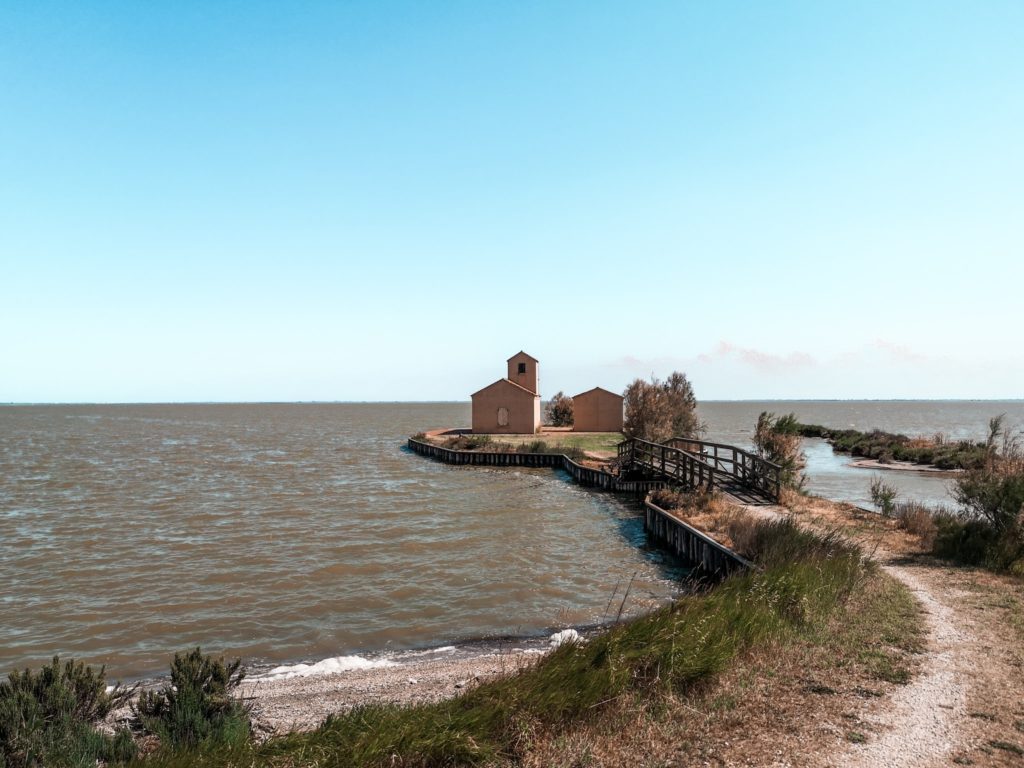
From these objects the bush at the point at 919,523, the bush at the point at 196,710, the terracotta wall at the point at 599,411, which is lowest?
the bush at the point at 196,710

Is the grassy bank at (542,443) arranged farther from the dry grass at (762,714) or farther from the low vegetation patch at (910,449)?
the dry grass at (762,714)

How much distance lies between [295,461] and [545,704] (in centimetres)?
4044

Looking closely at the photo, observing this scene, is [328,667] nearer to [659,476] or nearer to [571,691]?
[571,691]

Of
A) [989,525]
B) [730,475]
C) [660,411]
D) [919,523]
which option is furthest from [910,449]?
[989,525]

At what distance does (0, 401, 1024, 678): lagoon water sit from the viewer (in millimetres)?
11883

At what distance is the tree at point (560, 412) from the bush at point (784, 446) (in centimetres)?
3644

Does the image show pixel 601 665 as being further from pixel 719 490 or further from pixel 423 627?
→ pixel 719 490

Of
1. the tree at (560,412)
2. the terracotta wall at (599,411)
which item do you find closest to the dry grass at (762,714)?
the terracotta wall at (599,411)

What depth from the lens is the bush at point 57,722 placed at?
546 cm

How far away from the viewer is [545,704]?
5426 millimetres

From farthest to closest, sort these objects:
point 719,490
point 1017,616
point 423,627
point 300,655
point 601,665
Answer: point 719,490
point 423,627
point 300,655
point 1017,616
point 601,665

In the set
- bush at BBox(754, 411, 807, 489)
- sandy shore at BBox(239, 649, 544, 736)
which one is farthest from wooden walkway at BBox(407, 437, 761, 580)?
sandy shore at BBox(239, 649, 544, 736)

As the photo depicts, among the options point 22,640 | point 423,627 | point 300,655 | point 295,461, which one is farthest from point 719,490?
point 295,461

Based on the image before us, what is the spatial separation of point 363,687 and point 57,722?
346 cm
